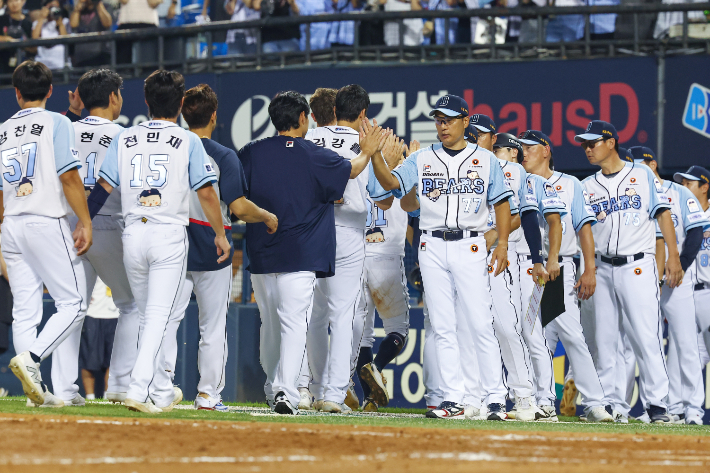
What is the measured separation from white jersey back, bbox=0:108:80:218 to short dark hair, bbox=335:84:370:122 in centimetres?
195

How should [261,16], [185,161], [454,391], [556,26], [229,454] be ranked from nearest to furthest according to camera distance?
[229,454] → [185,161] → [454,391] → [556,26] → [261,16]

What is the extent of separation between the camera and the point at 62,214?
5.55 metres

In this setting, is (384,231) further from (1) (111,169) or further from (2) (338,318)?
(1) (111,169)

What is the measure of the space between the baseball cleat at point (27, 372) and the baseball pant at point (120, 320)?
1.87ft

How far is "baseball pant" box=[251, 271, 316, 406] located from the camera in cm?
581

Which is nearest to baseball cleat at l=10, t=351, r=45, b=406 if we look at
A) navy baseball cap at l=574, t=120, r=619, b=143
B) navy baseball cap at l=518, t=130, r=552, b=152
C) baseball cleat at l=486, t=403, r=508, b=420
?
baseball cleat at l=486, t=403, r=508, b=420

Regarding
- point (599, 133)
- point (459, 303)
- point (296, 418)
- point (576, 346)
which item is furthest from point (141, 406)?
point (599, 133)

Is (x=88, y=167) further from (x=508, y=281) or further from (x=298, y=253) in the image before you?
(x=508, y=281)

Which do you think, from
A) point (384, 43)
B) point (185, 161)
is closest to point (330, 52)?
point (384, 43)

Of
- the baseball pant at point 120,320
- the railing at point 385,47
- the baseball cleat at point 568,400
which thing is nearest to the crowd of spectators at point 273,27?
the railing at point 385,47

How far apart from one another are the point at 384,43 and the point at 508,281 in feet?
17.5

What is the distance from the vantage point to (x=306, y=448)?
3.79 meters

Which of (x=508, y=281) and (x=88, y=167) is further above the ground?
(x=88, y=167)

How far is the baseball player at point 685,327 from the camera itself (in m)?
7.63
